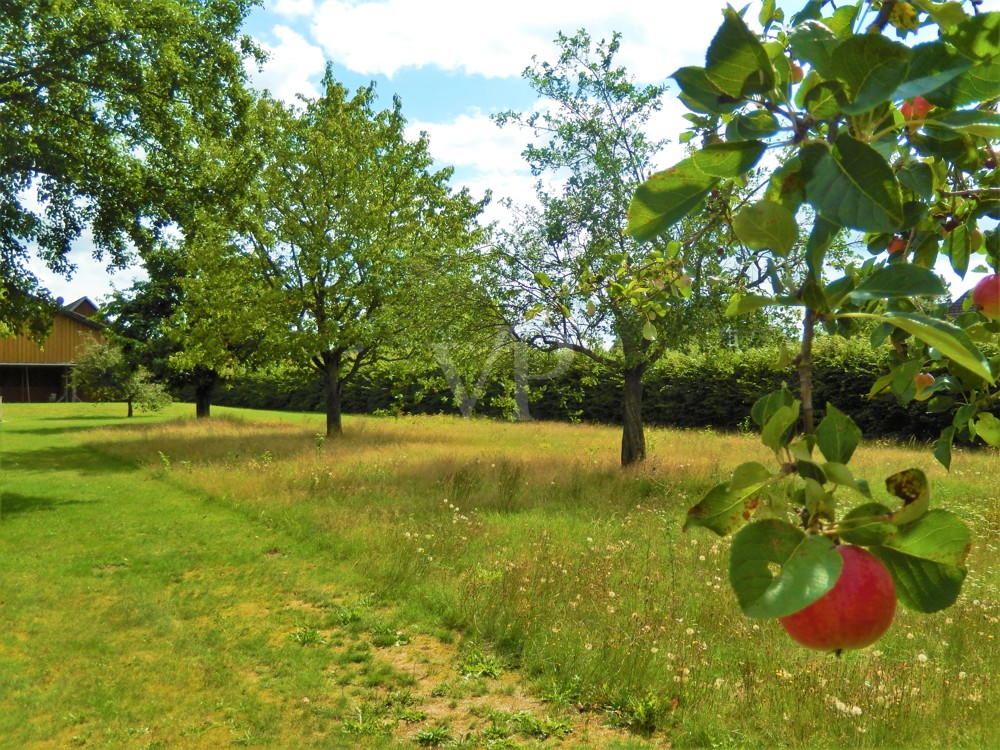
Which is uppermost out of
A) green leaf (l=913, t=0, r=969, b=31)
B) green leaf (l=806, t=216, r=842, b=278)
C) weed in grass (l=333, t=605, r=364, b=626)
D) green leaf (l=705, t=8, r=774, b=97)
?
green leaf (l=913, t=0, r=969, b=31)

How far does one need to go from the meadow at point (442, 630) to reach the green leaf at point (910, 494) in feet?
11.3

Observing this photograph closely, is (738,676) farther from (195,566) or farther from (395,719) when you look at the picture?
(195,566)

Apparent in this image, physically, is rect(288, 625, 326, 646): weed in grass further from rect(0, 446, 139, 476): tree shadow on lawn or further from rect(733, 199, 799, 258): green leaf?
rect(0, 446, 139, 476): tree shadow on lawn

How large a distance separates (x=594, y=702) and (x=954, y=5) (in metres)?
4.11

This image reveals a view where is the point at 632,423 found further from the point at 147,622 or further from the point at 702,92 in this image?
the point at 702,92

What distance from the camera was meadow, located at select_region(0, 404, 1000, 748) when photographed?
3812 millimetres

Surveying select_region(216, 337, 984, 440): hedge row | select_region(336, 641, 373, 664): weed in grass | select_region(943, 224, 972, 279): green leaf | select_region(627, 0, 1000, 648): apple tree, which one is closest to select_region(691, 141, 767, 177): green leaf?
select_region(627, 0, 1000, 648): apple tree

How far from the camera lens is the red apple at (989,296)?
1.10m

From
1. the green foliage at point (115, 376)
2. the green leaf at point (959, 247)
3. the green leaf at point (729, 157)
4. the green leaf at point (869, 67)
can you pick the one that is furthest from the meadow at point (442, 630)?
the green foliage at point (115, 376)

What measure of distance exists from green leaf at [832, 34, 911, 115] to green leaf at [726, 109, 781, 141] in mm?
101

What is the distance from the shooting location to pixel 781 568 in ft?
1.77

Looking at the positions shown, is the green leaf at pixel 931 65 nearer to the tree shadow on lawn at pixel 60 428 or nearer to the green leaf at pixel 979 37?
the green leaf at pixel 979 37

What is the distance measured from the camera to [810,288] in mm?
691

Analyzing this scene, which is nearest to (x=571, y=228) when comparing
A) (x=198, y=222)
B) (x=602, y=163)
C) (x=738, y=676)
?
(x=602, y=163)
